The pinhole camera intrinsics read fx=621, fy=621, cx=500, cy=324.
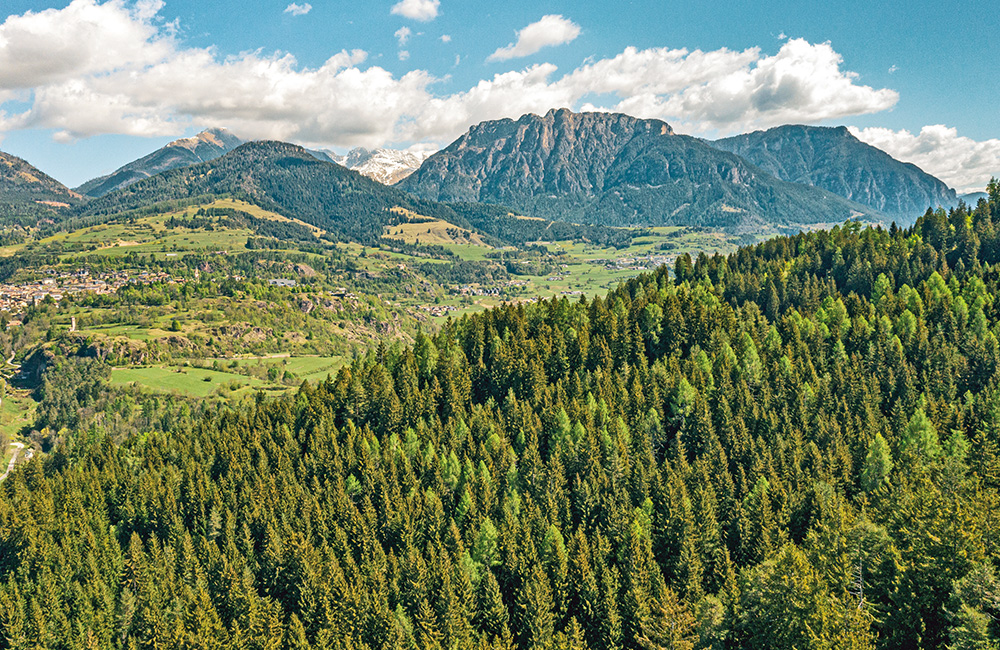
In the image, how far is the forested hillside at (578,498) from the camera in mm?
66875

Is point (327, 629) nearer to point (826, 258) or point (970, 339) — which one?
point (970, 339)

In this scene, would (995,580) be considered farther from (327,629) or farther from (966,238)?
(966,238)

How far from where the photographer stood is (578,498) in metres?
100

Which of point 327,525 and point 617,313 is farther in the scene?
point 617,313

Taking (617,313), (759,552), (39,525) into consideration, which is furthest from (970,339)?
(39,525)

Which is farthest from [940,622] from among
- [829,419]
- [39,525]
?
[39,525]

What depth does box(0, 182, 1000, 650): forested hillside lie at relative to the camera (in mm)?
66875

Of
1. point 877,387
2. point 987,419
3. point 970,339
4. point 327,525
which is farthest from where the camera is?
point 970,339

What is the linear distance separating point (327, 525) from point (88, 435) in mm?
132477

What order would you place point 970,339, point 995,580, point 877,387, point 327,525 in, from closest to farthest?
point 995,580, point 327,525, point 877,387, point 970,339

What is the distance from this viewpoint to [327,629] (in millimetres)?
79938

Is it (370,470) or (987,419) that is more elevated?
(987,419)

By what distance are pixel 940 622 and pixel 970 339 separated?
326ft

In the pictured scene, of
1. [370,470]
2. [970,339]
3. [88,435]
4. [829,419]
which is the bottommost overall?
[88,435]
